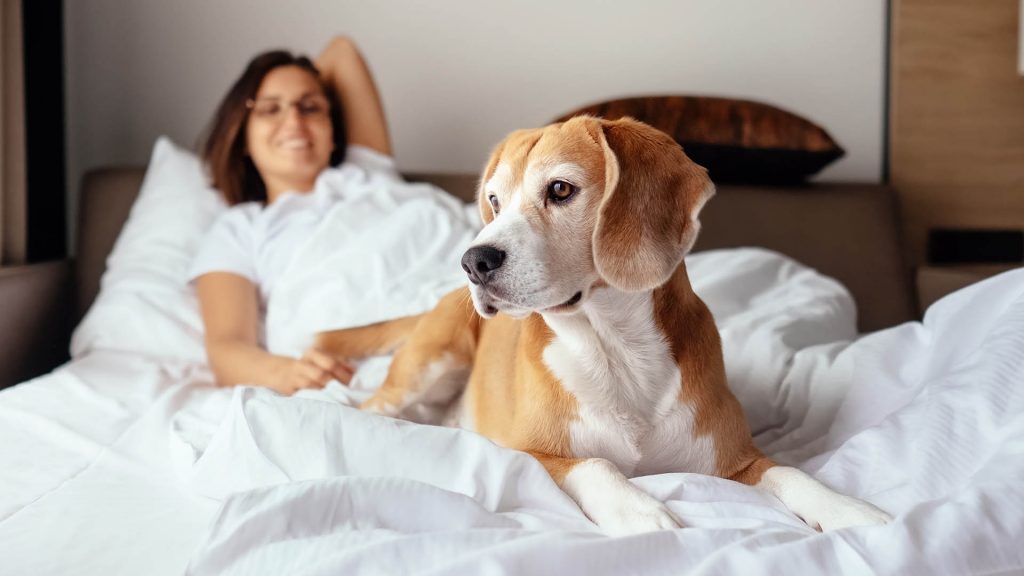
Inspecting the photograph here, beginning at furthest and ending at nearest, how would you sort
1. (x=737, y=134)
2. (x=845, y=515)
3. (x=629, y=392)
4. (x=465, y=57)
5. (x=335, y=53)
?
(x=465, y=57)
(x=335, y=53)
(x=737, y=134)
(x=629, y=392)
(x=845, y=515)

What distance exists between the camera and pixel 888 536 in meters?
0.81

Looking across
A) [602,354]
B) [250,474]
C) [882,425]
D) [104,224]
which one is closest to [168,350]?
[104,224]

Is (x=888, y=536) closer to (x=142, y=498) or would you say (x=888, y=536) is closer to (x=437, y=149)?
(x=142, y=498)

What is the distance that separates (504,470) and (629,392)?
224 millimetres

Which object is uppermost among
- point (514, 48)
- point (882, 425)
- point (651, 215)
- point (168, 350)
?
point (514, 48)

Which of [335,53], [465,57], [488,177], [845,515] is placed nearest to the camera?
[845,515]

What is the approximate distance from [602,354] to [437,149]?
188cm

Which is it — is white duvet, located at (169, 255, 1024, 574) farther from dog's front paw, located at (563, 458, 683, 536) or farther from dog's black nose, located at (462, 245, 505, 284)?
dog's black nose, located at (462, 245, 505, 284)

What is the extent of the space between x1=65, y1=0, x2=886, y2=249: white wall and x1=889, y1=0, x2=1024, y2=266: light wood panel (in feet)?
0.42

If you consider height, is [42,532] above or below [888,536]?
below

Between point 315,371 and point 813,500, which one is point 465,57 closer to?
point 315,371

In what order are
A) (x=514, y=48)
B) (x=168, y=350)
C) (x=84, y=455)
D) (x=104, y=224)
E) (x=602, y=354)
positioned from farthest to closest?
1. (x=514, y=48)
2. (x=104, y=224)
3. (x=168, y=350)
4. (x=84, y=455)
5. (x=602, y=354)

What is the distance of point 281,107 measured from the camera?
237 cm

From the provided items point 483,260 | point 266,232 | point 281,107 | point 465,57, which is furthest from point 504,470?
point 465,57
